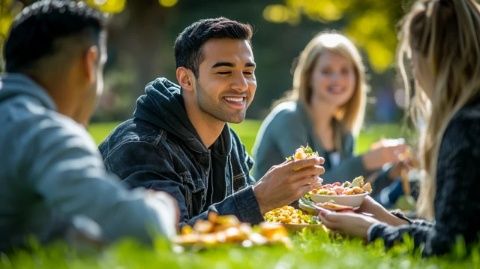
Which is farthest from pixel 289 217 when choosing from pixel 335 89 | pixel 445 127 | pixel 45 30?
pixel 335 89

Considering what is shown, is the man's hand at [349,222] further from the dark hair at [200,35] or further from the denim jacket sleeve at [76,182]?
the dark hair at [200,35]

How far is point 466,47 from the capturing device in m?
4.45

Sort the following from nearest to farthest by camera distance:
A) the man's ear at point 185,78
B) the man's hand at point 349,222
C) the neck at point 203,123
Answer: the man's hand at point 349,222 < the neck at point 203,123 < the man's ear at point 185,78

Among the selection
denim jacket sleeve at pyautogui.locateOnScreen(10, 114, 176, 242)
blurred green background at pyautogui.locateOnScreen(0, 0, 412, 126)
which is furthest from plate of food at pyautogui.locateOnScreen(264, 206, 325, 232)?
blurred green background at pyautogui.locateOnScreen(0, 0, 412, 126)

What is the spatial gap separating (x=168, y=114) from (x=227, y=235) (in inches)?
81.9

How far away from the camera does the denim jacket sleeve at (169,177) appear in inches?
202

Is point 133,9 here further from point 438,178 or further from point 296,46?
point 438,178

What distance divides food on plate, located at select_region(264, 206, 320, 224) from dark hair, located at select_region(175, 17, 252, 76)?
1137 mm

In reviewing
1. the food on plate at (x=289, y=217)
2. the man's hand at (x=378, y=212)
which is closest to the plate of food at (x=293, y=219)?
the food on plate at (x=289, y=217)

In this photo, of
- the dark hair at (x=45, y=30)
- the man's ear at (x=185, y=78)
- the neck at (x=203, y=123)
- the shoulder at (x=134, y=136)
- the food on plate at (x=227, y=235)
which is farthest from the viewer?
the man's ear at (x=185, y=78)

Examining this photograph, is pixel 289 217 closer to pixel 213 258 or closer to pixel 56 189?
pixel 213 258

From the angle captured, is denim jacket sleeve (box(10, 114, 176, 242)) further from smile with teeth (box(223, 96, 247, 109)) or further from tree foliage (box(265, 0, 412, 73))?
tree foliage (box(265, 0, 412, 73))

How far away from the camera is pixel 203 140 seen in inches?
237

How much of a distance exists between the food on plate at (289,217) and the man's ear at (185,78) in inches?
42.5
